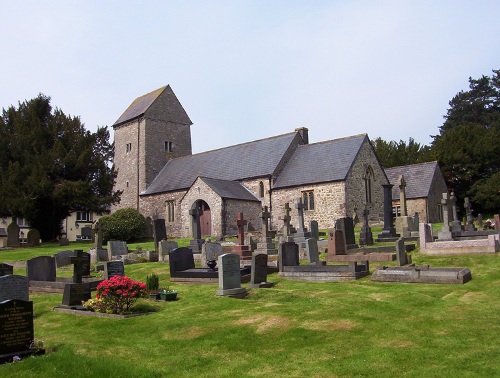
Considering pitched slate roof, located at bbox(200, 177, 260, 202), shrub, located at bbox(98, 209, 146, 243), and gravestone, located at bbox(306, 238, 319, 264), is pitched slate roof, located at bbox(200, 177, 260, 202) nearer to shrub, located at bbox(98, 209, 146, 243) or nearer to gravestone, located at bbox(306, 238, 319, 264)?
shrub, located at bbox(98, 209, 146, 243)

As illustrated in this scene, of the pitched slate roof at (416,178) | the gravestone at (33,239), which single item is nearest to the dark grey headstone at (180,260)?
the gravestone at (33,239)

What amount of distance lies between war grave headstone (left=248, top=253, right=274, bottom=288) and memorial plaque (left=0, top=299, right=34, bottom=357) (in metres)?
6.80

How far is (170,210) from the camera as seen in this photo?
144 feet

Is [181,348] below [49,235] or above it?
below

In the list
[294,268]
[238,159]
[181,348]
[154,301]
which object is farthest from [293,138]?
[181,348]

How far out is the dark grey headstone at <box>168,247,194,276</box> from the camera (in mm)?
16438

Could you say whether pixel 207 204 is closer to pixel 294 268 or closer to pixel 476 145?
pixel 294 268

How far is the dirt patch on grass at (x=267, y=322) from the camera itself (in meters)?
9.42

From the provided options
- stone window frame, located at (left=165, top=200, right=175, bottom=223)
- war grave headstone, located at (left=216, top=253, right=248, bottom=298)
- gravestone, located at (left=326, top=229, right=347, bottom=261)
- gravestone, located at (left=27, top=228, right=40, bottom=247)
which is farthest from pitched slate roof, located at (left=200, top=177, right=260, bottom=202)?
war grave headstone, located at (left=216, top=253, right=248, bottom=298)

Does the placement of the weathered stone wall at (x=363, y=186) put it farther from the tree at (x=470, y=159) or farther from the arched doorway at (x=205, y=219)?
the tree at (x=470, y=159)

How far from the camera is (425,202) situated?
3869 cm

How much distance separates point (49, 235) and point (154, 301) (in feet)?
95.7

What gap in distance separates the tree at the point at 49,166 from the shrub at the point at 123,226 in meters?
5.06

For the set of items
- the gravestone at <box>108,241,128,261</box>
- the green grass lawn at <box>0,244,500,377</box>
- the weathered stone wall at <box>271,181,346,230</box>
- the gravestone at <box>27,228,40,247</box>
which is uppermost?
the weathered stone wall at <box>271,181,346,230</box>
